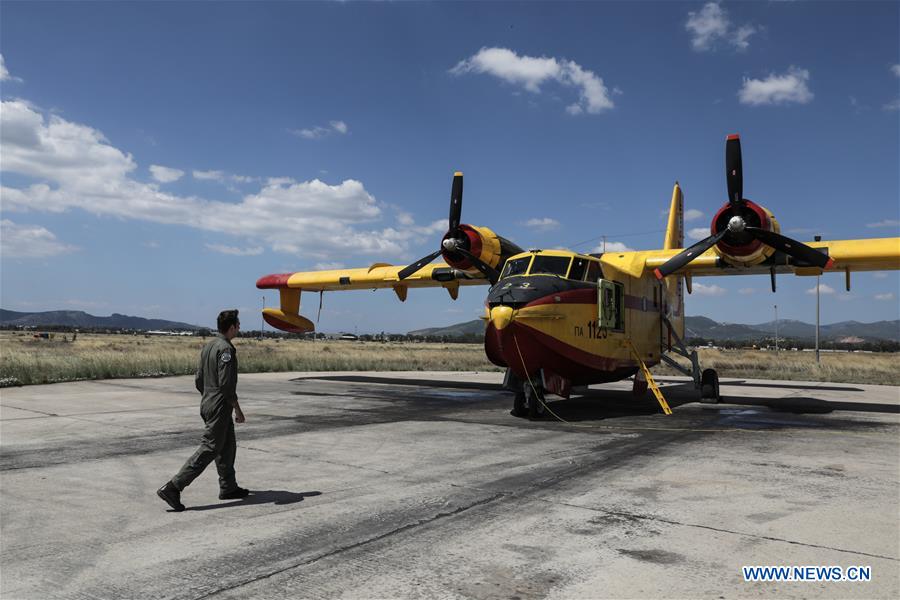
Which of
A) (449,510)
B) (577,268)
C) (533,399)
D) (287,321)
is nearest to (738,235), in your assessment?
(577,268)

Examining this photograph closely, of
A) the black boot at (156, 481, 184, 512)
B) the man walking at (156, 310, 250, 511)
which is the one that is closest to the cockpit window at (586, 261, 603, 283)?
the man walking at (156, 310, 250, 511)

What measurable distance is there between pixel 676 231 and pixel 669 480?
16111 millimetres

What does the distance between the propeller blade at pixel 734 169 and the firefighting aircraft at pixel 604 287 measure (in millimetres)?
23

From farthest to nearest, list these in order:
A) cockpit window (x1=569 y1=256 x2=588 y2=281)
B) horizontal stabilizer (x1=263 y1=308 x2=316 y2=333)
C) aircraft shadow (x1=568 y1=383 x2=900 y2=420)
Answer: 1. horizontal stabilizer (x1=263 y1=308 x2=316 y2=333)
2. aircraft shadow (x1=568 y1=383 x2=900 y2=420)
3. cockpit window (x1=569 y1=256 x2=588 y2=281)

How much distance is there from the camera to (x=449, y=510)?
5801 mm

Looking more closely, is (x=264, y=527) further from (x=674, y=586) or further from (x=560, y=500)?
(x=674, y=586)

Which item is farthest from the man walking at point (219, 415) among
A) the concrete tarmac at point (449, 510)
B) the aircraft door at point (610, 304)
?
the aircraft door at point (610, 304)

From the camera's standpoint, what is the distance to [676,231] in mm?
21578

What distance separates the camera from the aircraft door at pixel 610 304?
13812mm

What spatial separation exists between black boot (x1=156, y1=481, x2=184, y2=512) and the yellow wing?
1446cm

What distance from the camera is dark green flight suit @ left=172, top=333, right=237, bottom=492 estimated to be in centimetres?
592

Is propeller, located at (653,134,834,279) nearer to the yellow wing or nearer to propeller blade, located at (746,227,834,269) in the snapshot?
propeller blade, located at (746,227,834,269)

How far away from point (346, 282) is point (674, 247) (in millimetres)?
12264

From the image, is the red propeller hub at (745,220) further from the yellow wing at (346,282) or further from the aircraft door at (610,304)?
the yellow wing at (346,282)
